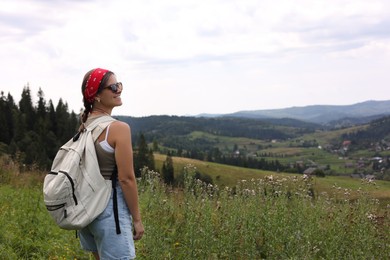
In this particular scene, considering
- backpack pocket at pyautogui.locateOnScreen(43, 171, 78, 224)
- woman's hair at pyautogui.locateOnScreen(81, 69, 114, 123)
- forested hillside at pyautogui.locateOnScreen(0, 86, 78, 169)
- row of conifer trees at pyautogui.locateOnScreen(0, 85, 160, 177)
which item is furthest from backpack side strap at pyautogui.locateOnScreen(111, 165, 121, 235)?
forested hillside at pyautogui.locateOnScreen(0, 86, 78, 169)

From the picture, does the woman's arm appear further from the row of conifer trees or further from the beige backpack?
the row of conifer trees

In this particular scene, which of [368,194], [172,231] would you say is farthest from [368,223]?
[172,231]

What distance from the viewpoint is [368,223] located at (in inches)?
207

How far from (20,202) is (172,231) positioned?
343 cm

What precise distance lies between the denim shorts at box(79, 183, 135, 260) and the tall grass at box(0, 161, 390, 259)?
1859 mm

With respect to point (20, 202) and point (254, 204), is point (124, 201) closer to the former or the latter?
point (254, 204)

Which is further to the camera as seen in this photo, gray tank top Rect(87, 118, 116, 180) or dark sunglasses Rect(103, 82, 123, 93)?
dark sunglasses Rect(103, 82, 123, 93)

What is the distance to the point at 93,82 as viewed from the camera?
344 centimetres

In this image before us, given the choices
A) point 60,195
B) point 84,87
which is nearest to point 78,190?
point 60,195

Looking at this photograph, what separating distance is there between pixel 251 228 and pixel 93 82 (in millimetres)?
3104

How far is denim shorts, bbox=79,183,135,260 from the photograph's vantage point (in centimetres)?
332

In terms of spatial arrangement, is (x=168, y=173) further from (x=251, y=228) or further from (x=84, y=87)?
(x=84, y=87)

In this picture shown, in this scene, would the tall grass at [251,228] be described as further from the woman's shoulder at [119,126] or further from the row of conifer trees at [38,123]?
the row of conifer trees at [38,123]

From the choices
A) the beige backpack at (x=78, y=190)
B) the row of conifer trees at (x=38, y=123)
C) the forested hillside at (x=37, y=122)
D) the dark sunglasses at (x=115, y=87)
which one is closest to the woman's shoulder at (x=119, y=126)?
the beige backpack at (x=78, y=190)
